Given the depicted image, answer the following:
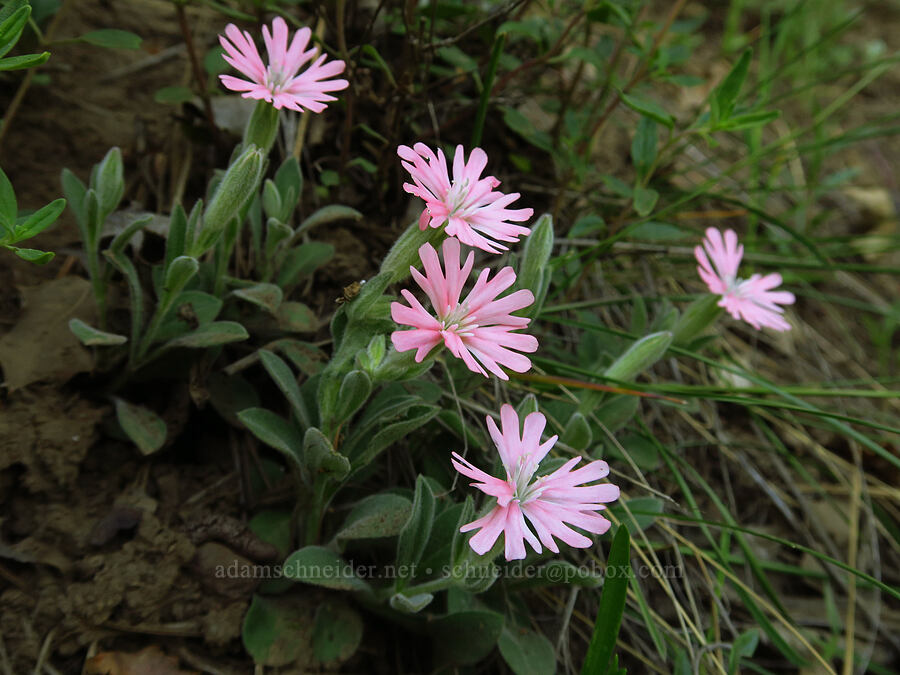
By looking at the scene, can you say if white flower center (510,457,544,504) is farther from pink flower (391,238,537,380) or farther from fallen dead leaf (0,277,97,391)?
fallen dead leaf (0,277,97,391)

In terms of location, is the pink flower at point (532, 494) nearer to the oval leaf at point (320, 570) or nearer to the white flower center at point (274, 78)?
the oval leaf at point (320, 570)

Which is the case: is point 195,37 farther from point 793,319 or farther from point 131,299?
point 793,319

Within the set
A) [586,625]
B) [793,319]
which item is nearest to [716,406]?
[793,319]

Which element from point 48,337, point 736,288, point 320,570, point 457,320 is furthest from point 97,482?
point 736,288

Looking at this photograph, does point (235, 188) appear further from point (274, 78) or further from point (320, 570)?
point (320, 570)

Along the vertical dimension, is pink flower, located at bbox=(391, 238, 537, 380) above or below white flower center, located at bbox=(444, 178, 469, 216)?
below

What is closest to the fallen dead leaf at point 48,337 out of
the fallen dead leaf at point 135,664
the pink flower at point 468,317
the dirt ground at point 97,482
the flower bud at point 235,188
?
the dirt ground at point 97,482

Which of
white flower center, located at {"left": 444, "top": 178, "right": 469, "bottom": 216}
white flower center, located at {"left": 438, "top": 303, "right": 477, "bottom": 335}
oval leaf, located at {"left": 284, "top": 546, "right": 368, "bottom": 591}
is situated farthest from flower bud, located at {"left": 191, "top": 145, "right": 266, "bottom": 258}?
oval leaf, located at {"left": 284, "top": 546, "right": 368, "bottom": 591}
